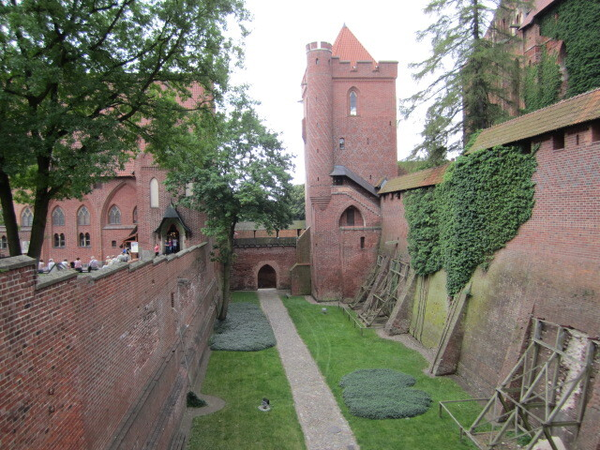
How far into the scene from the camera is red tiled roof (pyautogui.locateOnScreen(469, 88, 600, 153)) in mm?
9502

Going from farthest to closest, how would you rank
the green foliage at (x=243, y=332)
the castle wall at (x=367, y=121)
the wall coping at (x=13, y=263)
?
the castle wall at (x=367, y=121) → the green foliage at (x=243, y=332) → the wall coping at (x=13, y=263)

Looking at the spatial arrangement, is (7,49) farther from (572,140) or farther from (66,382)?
(572,140)

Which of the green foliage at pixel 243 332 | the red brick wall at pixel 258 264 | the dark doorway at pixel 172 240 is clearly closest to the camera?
the green foliage at pixel 243 332

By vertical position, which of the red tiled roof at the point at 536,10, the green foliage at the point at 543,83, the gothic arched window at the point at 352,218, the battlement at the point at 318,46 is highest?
the battlement at the point at 318,46

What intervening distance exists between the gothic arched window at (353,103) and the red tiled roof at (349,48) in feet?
8.43

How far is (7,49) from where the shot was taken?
9.02 metres

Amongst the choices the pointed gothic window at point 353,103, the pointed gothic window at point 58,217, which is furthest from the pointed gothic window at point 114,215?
the pointed gothic window at point 353,103

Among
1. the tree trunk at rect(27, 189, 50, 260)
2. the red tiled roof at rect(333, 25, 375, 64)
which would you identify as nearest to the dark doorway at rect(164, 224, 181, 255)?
the tree trunk at rect(27, 189, 50, 260)

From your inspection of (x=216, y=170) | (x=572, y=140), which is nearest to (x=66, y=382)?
(x=572, y=140)

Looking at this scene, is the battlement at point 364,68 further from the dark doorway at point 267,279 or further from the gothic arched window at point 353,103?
the dark doorway at point 267,279

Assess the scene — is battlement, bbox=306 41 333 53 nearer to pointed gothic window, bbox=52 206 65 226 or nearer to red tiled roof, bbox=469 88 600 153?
red tiled roof, bbox=469 88 600 153

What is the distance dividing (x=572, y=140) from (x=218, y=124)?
972cm

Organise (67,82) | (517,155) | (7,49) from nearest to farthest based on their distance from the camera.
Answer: (7,49), (67,82), (517,155)

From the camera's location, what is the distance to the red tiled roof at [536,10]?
67.4ft
